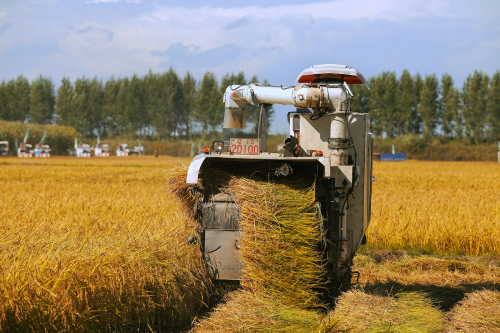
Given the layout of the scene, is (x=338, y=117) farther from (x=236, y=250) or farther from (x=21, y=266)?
(x=21, y=266)

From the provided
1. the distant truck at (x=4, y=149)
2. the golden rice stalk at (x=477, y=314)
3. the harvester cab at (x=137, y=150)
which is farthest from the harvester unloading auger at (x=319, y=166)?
the harvester cab at (x=137, y=150)

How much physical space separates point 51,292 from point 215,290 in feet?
7.60

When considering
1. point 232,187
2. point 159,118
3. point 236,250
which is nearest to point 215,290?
point 236,250

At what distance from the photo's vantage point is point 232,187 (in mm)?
5117

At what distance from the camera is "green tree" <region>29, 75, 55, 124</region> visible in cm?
8031

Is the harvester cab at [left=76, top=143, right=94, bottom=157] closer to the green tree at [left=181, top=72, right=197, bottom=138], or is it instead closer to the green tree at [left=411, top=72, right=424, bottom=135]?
the green tree at [left=181, top=72, right=197, bottom=138]

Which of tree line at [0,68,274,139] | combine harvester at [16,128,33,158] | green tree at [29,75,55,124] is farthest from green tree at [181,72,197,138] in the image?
combine harvester at [16,128,33,158]

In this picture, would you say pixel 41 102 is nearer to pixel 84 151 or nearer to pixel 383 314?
pixel 84 151

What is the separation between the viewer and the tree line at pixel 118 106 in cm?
7706

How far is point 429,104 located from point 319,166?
67245 millimetres

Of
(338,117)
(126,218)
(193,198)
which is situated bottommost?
(126,218)

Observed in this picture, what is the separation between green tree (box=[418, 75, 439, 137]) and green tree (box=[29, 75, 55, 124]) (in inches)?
2242

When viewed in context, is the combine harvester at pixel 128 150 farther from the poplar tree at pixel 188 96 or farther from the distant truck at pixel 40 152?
the poplar tree at pixel 188 96

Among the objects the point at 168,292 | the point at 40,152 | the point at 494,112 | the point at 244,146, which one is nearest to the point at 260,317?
the point at 168,292
